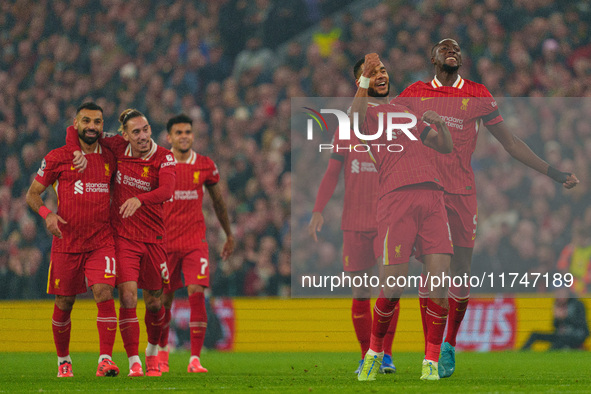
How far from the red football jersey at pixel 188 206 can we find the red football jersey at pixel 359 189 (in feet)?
5.06

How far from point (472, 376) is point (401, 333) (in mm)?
4961

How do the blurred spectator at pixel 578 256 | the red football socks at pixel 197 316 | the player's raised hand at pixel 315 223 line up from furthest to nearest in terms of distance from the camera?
the blurred spectator at pixel 578 256 < the red football socks at pixel 197 316 < the player's raised hand at pixel 315 223

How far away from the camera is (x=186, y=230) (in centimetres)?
865

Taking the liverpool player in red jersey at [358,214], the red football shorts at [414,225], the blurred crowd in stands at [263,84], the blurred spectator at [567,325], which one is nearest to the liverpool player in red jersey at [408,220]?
the red football shorts at [414,225]

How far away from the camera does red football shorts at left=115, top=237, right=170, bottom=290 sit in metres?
7.37

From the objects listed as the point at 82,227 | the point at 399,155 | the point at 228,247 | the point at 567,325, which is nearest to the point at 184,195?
the point at 228,247

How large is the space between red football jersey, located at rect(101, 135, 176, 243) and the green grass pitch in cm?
130

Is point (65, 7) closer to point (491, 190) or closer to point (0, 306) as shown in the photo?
point (0, 306)

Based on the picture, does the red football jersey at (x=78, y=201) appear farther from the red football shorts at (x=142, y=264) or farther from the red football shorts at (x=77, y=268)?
the red football shorts at (x=142, y=264)

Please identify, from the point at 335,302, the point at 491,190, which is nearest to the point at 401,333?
the point at 335,302

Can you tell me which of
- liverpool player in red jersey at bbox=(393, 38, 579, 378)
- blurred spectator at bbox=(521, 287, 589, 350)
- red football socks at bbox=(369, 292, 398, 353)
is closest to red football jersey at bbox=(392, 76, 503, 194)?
liverpool player in red jersey at bbox=(393, 38, 579, 378)

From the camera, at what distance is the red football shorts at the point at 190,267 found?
8.50m

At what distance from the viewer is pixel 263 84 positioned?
15.9 m

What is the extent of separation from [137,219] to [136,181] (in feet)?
1.13
